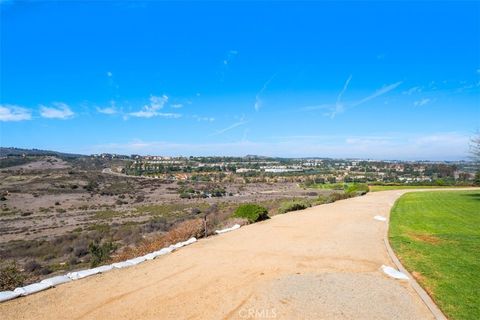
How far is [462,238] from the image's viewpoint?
11750 mm

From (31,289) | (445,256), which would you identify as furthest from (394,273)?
(31,289)

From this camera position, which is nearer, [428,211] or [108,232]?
[428,211]

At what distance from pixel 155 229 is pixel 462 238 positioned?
67.4 ft

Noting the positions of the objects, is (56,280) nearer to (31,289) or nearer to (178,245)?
(31,289)

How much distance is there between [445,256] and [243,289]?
5.61 metres

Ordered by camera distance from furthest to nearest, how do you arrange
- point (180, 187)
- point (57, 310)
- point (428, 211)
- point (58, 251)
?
point (180, 187) < point (58, 251) < point (428, 211) < point (57, 310)

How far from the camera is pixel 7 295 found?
6336mm

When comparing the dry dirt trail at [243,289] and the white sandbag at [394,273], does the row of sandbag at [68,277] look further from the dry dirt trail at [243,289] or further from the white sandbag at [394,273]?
the white sandbag at [394,273]

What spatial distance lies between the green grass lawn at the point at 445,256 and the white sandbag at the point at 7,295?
23.9 ft

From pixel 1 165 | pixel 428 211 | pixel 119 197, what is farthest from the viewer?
pixel 1 165

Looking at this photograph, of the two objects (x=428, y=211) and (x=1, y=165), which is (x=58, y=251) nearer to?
(x=428, y=211)

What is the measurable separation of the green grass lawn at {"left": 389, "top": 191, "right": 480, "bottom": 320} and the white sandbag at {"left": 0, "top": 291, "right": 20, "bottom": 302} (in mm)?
7295

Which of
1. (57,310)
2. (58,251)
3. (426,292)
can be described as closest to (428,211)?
(426,292)

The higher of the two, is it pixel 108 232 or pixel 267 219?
pixel 267 219
